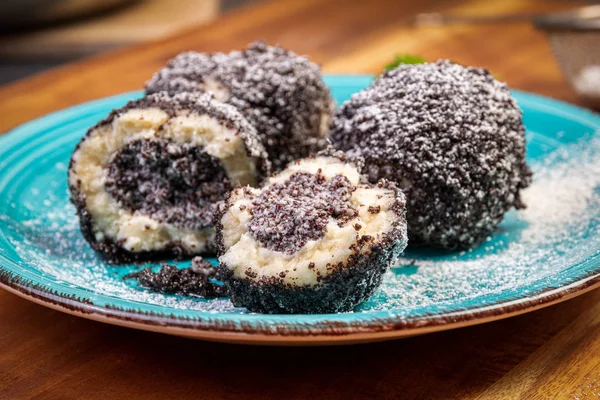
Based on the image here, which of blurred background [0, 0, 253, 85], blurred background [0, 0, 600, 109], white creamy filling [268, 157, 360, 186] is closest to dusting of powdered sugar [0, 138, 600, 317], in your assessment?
white creamy filling [268, 157, 360, 186]

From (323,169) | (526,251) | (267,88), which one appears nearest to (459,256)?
(526,251)

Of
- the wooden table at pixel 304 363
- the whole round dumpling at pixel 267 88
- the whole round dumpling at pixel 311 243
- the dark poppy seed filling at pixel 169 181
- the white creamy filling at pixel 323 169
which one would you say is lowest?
the wooden table at pixel 304 363

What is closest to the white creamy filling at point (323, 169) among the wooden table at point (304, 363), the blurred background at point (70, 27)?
the wooden table at point (304, 363)

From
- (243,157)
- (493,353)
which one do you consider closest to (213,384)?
(493,353)

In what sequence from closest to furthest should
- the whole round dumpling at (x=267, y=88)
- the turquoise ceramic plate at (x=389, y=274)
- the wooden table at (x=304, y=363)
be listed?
the turquoise ceramic plate at (x=389, y=274)
the wooden table at (x=304, y=363)
the whole round dumpling at (x=267, y=88)

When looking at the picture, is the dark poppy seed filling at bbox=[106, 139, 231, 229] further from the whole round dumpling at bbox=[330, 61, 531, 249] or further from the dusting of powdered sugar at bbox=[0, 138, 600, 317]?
the whole round dumpling at bbox=[330, 61, 531, 249]

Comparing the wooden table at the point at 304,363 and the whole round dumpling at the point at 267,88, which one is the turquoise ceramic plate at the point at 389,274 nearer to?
the wooden table at the point at 304,363
